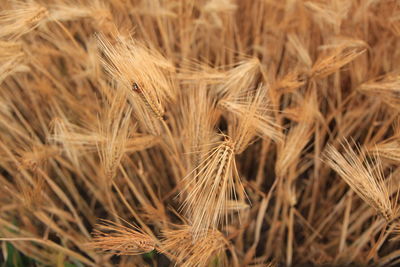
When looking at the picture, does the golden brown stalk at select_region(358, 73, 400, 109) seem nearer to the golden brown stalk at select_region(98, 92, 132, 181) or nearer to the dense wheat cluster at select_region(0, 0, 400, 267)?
the dense wheat cluster at select_region(0, 0, 400, 267)

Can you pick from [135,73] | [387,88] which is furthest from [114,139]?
[387,88]

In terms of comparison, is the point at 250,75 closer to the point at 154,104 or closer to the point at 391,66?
the point at 154,104

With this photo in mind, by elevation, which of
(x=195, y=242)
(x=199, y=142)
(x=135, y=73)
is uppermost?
(x=135, y=73)

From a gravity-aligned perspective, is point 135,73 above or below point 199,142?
above

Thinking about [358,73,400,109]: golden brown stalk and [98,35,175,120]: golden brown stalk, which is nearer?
[98,35,175,120]: golden brown stalk

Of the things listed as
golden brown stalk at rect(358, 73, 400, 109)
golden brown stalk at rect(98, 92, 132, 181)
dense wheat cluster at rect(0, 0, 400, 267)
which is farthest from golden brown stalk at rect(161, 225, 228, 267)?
golden brown stalk at rect(358, 73, 400, 109)

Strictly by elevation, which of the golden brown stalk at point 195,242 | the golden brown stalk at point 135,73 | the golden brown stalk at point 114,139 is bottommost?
the golden brown stalk at point 195,242

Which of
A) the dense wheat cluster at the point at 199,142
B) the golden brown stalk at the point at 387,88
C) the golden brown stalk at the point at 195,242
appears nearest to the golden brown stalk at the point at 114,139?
the dense wheat cluster at the point at 199,142

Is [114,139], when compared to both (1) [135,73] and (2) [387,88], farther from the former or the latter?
(2) [387,88]

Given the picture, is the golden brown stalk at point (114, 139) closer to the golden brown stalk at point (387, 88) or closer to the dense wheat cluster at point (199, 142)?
the dense wheat cluster at point (199, 142)
